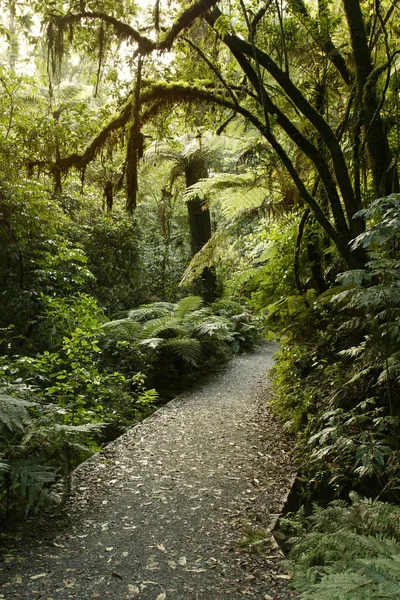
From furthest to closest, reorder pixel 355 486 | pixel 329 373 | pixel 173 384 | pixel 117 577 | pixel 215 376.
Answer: pixel 215 376, pixel 173 384, pixel 329 373, pixel 355 486, pixel 117 577

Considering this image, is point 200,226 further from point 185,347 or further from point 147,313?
point 185,347

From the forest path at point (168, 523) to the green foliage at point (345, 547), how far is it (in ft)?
0.80

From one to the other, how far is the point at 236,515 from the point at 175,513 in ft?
1.35

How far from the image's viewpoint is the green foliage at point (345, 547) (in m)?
1.39

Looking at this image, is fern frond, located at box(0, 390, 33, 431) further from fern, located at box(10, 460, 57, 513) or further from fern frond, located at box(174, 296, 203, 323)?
fern frond, located at box(174, 296, 203, 323)

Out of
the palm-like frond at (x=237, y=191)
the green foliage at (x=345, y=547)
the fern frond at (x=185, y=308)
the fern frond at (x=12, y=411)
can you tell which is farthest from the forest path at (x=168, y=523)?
the fern frond at (x=185, y=308)

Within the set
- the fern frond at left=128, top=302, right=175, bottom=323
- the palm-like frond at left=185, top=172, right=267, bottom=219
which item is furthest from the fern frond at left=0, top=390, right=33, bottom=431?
the fern frond at left=128, top=302, right=175, bottom=323

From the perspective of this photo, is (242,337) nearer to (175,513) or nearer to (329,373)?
(329,373)

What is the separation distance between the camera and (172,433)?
4.77 meters

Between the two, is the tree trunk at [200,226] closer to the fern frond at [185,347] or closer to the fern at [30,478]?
the fern frond at [185,347]

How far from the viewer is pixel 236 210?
6.37m

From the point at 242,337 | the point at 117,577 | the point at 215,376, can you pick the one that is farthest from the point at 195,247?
the point at 117,577

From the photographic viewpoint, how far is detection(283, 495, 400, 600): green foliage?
1390 millimetres

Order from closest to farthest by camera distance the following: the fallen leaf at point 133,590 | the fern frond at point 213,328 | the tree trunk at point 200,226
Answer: the fallen leaf at point 133,590, the fern frond at point 213,328, the tree trunk at point 200,226
